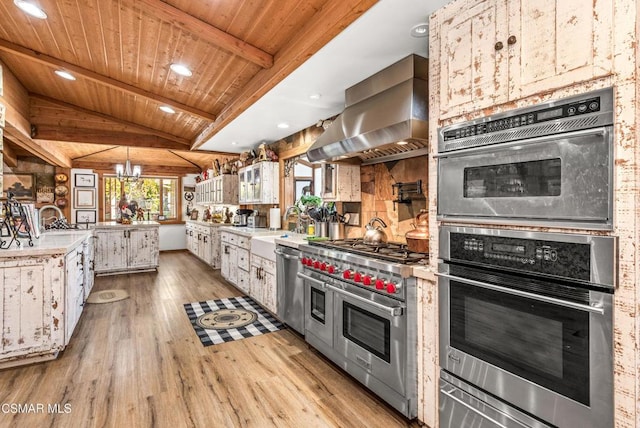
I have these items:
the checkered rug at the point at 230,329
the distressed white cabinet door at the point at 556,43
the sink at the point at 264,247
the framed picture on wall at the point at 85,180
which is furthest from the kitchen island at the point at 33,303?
the framed picture on wall at the point at 85,180

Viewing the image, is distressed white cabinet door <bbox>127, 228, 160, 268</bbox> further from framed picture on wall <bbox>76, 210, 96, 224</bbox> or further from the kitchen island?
the kitchen island

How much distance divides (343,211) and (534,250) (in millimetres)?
2385

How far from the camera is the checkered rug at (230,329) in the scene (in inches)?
129

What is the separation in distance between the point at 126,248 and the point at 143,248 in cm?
28

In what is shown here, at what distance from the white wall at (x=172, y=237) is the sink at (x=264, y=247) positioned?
18.5 ft

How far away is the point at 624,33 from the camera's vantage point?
1.14 m

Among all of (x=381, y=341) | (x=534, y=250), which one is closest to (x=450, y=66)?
(x=534, y=250)

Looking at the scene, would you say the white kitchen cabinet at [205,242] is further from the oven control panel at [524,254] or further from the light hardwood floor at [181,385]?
the oven control panel at [524,254]

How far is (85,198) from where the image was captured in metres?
8.05

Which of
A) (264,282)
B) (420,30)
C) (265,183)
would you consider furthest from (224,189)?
(420,30)

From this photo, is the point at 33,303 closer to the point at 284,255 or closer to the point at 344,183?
the point at 284,255

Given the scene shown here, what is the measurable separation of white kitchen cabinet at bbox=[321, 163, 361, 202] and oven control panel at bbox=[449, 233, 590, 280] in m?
1.67

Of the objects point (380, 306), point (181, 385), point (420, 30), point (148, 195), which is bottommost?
point (181, 385)

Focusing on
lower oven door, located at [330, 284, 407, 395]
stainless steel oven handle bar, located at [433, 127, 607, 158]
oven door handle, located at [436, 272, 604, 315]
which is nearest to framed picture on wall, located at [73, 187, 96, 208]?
lower oven door, located at [330, 284, 407, 395]
